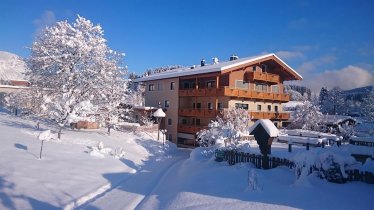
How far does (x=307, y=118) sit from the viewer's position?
138ft

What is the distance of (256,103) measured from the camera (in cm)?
4003

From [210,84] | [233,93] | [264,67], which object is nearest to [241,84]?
[233,93]

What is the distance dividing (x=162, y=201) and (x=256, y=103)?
29215 mm

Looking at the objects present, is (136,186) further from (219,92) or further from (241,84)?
(241,84)

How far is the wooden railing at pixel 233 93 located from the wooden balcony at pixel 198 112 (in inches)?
77.9

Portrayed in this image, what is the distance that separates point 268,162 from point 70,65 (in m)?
17.4

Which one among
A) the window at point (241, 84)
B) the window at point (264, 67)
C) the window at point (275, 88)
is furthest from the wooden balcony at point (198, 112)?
the window at point (275, 88)

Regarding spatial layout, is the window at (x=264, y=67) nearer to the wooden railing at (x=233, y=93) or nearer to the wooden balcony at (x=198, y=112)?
the wooden railing at (x=233, y=93)

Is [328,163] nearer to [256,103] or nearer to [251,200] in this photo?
[251,200]

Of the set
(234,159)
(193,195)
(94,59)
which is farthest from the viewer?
(94,59)

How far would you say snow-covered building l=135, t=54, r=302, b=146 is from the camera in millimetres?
36625

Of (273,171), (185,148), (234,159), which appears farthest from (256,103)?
(273,171)

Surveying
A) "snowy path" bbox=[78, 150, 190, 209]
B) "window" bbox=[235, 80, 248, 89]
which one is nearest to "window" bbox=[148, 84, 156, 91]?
"window" bbox=[235, 80, 248, 89]

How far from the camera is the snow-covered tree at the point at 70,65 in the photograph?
24422mm
